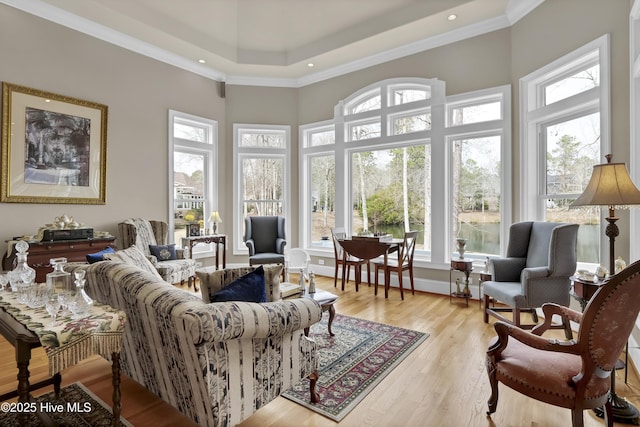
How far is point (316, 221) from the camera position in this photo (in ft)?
19.6

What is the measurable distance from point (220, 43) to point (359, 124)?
8.00ft

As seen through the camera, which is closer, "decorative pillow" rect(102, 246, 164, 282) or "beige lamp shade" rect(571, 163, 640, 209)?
"beige lamp shade" rect(571, 163, 640, 209)

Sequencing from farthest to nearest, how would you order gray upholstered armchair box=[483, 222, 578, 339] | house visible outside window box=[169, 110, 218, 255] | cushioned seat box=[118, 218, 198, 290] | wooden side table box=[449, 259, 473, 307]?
house visible outside window box=[169, 110, 218, 255] → cushioned seat box=[118, 218, 198, 290] → wooden side table box=[449, 259, 473, 307] → gray upholstered armchair box=[483, 222, 578, 339]

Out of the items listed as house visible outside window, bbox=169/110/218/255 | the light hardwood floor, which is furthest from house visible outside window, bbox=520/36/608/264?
house visible outside window, bbox=169/110/218/255

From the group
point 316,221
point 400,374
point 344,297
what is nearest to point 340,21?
point 316,221

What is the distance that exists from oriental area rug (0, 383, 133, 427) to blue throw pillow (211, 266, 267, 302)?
930 mm

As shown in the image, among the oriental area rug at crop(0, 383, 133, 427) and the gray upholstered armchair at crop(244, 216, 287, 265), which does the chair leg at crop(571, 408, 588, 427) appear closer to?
the oriental area rug at crop(0, 383, 133, 427)

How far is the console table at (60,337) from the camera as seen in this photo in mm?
1327

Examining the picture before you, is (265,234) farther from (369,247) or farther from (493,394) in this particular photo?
(493,394)

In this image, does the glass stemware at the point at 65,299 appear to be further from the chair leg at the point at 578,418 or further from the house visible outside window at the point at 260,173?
the house visible outside window at the point at 260,173

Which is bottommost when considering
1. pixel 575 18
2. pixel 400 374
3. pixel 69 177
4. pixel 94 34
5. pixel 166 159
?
pixel 400 374

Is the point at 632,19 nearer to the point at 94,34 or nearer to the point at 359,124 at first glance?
the point at 359,124

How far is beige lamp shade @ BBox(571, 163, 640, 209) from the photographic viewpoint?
1964mm

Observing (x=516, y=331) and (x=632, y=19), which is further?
(x=632, y=19)
